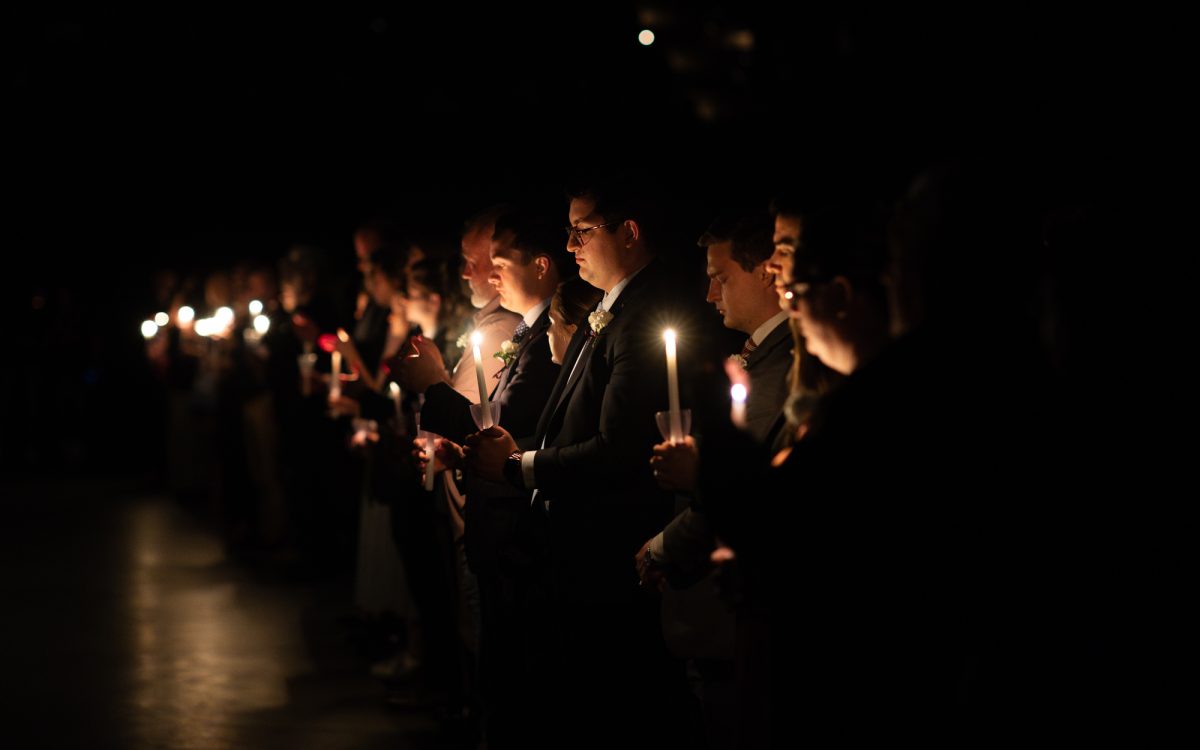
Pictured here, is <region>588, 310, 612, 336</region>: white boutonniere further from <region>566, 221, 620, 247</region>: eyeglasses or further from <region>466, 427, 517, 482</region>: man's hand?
<region>466, 427, 517, 482</region>: man's hand

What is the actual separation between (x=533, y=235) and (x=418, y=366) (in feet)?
1.88

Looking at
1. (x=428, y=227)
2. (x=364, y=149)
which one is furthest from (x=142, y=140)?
(x=428, y=227)

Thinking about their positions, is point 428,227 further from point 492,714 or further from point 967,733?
point 967,733

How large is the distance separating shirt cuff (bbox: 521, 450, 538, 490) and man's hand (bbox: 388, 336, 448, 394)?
69cm

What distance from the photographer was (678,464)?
2879mm

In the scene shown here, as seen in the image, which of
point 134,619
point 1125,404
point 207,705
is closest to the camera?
point 1125,404

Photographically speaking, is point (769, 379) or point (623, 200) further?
point (623, 200)

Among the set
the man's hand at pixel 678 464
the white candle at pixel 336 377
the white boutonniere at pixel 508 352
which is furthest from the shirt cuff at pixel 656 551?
the white candle at pixel 336 377

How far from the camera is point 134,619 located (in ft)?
23.4

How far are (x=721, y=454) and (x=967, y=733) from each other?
0.62 metres

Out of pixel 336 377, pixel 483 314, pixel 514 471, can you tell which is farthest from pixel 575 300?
pixel 336 377

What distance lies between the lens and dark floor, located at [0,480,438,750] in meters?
5.17

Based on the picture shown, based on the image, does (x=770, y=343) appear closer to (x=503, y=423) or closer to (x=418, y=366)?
(x=503, y=423)

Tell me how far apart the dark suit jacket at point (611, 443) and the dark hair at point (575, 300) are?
0.29 m
